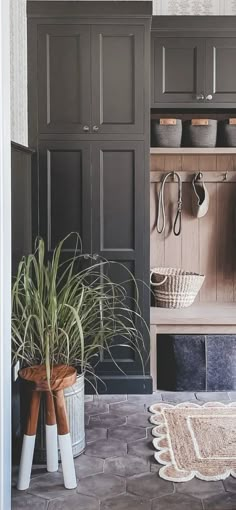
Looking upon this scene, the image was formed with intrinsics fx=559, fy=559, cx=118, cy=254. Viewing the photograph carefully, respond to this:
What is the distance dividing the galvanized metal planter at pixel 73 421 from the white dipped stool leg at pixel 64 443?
0.22 m

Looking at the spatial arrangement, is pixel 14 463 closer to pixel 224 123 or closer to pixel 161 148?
pixel 161 148

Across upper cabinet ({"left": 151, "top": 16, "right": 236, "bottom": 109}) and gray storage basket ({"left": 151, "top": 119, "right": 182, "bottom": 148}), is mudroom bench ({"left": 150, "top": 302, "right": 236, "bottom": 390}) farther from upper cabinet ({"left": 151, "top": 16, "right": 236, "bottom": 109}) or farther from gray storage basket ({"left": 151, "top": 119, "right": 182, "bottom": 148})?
upper cabinet ({"left": 151, "top": 16, "right": 236, "bottom": 109})

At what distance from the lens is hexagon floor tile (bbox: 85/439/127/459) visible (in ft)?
8.62

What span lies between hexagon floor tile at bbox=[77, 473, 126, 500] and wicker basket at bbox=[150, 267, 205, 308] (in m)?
1.49

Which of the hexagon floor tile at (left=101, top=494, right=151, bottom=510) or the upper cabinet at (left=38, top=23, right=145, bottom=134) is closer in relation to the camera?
the hexagon floor tile at (left=101, top=494, right=151, bottom=510)

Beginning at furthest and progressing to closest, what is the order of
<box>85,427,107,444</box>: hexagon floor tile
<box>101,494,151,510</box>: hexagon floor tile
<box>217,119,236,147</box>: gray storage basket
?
<box>217,119,236,147</box>: gray storage basket < <box>85,427,107,444</box>: hexagon floor tile < <box>101,494,151,510</box>: hexagon floor tile

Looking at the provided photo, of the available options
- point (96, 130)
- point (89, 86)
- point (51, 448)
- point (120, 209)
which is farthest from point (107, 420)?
point (89, 86)

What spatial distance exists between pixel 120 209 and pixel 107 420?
4.05 ft

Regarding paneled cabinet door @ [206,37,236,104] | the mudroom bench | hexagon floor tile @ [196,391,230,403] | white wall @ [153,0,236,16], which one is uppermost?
white wall @ [153,0,236,16]

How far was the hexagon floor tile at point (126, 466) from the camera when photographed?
2.45 m

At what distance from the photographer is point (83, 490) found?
7.54ft

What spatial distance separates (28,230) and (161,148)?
102cm

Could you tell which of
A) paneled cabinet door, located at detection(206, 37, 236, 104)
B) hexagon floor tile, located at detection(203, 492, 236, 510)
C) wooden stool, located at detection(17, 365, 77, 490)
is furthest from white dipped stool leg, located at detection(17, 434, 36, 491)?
paneled cabinet door, located at detection(206, 37, 236, 104)

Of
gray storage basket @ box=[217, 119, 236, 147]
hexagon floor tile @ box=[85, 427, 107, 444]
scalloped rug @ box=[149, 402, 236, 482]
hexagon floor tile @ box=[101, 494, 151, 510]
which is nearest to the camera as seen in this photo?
hexagon floor tile @ box=[101, 494, 151, 510]
